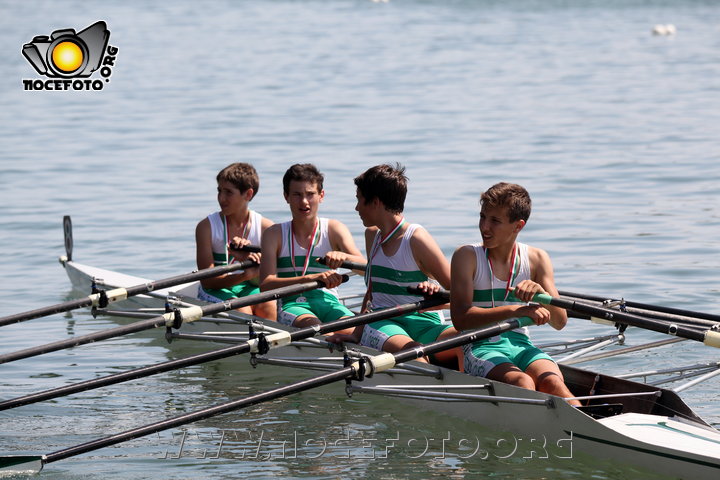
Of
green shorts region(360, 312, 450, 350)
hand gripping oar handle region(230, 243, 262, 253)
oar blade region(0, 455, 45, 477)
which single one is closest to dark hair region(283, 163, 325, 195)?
hand gripping oar handle region(230, 243, 262, 253)

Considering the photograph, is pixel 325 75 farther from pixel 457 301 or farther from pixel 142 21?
pixel 457 301

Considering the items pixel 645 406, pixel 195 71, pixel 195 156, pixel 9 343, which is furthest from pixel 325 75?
pixel 645 406

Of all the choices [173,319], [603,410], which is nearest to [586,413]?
[603,410]

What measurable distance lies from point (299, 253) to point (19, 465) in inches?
112

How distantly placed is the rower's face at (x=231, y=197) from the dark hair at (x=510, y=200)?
2925 mm

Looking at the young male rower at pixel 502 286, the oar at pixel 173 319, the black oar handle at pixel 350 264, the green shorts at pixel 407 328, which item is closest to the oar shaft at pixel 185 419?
the young male rower at pixel 502 286

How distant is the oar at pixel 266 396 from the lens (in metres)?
5.96

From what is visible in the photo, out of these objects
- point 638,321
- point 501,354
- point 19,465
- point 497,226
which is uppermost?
point 497,226

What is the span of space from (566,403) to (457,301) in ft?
3.35

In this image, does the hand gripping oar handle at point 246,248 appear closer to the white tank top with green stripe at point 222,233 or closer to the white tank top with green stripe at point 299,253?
the white tank top with green stripe at point 222,233

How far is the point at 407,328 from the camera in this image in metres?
7.59

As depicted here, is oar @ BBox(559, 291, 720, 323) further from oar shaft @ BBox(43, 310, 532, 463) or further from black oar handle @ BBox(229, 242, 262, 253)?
black oar handle @ BBox(229, 242, 262, 253)

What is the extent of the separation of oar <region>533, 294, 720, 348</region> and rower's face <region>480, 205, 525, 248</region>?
1.35 ft

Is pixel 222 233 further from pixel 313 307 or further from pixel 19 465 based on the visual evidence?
pixel 19 465
